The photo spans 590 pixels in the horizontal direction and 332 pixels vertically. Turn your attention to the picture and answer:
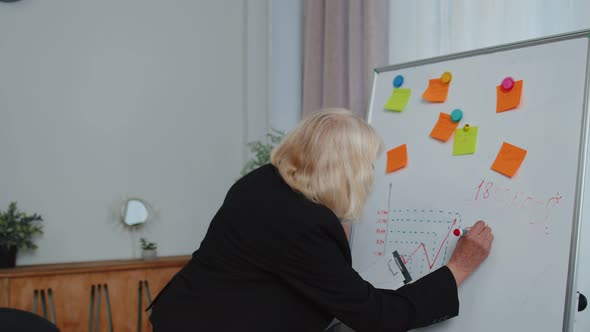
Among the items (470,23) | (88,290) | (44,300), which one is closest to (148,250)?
(88,290)

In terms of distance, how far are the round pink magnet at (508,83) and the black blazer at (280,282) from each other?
0.50m

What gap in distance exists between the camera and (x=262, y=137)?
3.11m

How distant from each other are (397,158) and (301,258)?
2.01 ft

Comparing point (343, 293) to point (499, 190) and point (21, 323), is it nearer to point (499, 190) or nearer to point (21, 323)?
point (499, 190)

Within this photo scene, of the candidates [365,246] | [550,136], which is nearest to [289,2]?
[365,246]

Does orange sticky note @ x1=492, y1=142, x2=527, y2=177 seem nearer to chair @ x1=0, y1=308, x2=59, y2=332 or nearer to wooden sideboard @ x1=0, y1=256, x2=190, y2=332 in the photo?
chair @ x1=0, y1=308, x2=59, y2=332

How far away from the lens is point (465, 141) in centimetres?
160

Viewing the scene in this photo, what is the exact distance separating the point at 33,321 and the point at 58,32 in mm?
1752

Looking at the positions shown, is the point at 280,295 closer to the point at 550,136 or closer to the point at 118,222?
the point at 550,136

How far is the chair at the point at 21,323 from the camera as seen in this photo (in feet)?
4.19

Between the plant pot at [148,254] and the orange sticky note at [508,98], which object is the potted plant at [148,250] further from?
the orange sticky note at [508,98]

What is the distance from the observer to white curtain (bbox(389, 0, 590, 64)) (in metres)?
1.73

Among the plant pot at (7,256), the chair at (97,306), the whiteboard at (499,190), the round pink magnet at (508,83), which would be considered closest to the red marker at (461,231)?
the whiteboard at (499,190)

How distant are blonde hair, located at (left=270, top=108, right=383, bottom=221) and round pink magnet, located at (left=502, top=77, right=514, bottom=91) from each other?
1.33ft
